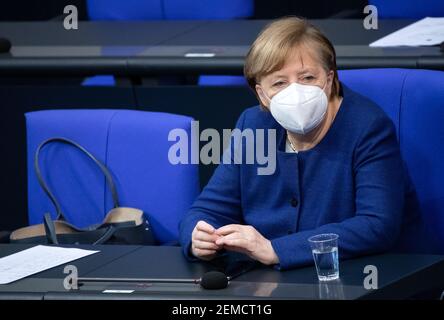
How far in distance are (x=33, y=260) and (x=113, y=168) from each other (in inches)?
23.1

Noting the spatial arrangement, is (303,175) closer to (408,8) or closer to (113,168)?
(113,168)

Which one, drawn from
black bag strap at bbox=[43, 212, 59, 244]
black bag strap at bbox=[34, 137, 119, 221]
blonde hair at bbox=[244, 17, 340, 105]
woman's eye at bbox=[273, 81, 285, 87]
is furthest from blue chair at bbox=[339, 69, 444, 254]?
black bag strap at bbox=[43, 212, 59, 244]

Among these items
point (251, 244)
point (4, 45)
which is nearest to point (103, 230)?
point (251, 244)

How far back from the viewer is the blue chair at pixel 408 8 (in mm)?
4672

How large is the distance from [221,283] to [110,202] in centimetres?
96

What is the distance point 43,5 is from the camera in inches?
248

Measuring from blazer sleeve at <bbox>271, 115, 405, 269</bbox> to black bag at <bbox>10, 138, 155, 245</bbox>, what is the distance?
0.62 metres

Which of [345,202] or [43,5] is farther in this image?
[43,5]

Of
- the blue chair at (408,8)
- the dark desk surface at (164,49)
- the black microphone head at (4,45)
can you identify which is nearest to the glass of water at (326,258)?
the dark desk surface at (164,49)

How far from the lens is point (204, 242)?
2695 mm

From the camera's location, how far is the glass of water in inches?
98.5

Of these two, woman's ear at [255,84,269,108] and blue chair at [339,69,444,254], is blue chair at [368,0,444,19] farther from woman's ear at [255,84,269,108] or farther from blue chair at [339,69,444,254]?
woman's ear at [255,84,269,108]
